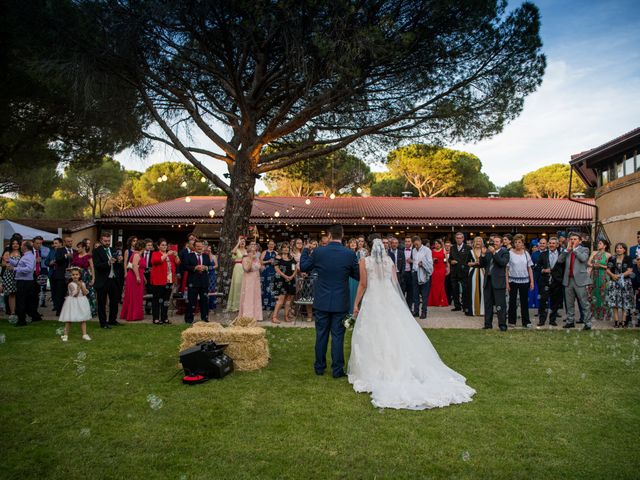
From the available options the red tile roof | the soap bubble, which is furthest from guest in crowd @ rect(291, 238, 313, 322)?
the red tile roof

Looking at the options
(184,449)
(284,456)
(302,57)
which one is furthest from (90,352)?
(302,57)

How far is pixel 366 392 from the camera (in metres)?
4.90

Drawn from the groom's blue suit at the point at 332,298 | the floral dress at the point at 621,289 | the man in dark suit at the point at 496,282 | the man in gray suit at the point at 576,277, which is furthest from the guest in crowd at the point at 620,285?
the groom's blue suit at the point at 332,298

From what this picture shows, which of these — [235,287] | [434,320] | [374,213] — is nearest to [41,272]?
[235,287]

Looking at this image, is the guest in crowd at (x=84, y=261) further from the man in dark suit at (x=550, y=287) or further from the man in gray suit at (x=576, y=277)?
the man in gray suit at (x=576, y=277)

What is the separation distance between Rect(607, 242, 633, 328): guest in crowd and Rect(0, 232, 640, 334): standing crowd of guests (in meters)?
0.02

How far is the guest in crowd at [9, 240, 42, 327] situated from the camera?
920cm

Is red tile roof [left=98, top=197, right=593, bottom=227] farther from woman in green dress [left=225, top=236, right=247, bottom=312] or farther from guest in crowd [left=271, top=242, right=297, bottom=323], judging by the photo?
guest in crowd [left=271, top=242, right=297, bottom=323]

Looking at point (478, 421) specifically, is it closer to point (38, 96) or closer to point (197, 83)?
point (197, 83)

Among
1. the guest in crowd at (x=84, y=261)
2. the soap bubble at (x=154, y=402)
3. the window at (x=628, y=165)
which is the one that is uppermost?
the window at (x=628, y=165)

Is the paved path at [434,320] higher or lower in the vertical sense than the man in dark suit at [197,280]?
lower

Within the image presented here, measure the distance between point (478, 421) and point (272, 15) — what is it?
864 cm

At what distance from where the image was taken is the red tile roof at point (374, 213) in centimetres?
2088

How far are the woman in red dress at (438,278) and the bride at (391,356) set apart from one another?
769cm
